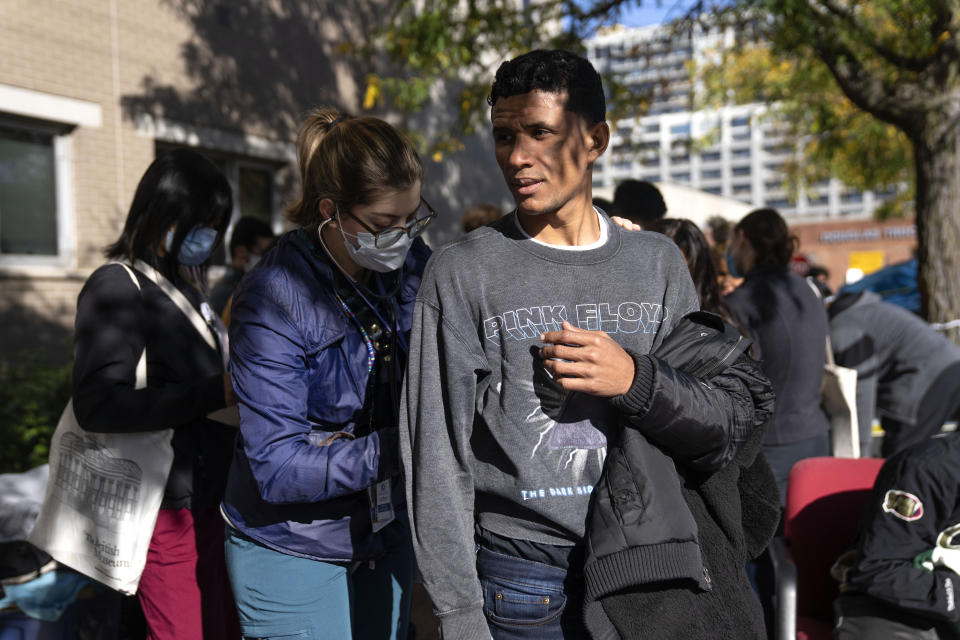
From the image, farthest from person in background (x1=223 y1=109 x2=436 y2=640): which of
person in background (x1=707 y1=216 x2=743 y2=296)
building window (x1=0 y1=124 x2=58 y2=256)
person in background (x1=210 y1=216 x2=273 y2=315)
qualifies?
building window (x1=0 y1=124 x2=58 y2=256)

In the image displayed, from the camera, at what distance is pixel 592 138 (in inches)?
66.6

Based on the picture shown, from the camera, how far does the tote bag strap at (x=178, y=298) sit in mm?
2416

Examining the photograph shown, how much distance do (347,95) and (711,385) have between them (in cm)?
993

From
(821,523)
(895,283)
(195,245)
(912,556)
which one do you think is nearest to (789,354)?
(821,523)

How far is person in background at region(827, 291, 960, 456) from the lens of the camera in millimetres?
4387

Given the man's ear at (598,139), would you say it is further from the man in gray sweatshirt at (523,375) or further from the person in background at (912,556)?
the person in background at (912,556)

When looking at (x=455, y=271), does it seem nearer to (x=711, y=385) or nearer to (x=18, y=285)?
(x=711, y=385)

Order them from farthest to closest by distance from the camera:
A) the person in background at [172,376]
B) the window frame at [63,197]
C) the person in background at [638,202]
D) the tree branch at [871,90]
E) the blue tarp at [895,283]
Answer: the blue tarp at [895,283] < the window frame at [63,197] < the tree branch at [871,90] < the person in background at [638,202] < the person in background at [172,376]

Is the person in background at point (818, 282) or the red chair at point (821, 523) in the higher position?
the person in background at point (818, 282)

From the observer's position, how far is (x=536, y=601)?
5.23 feet

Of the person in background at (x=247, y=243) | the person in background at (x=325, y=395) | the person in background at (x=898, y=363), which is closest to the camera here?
the person in background at (x=325, y=395)

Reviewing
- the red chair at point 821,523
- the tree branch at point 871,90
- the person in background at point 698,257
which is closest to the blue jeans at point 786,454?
the red chair at point 821,523

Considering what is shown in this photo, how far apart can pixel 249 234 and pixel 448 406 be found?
438cm

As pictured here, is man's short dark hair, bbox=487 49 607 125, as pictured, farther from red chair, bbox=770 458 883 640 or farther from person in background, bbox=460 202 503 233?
person in background, bbox=460 202 503 233
